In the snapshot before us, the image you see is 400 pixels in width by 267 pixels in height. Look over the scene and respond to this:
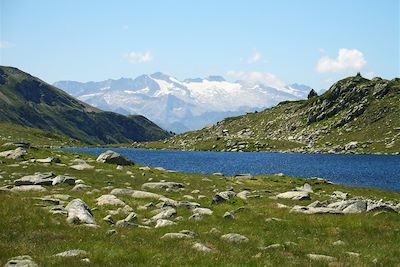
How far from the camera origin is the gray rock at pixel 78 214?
22.9 meters

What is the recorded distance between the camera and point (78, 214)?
78.1ft

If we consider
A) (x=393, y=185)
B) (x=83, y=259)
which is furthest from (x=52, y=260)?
(x=393, y=185)

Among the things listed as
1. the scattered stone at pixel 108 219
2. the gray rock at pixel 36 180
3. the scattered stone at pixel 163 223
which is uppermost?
the gray rock at pixel 36 180

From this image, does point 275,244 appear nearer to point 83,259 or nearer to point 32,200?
point 83,259

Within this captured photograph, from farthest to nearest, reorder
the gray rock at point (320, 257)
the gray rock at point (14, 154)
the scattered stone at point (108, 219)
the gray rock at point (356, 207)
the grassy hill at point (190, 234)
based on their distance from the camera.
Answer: the gray rock at point (14, 154)
the gray rock at point (356, 207)
the scattered stone at point (108, 219)
the gray rock at point (320, 257)
the grassy hill at point (190, 234)

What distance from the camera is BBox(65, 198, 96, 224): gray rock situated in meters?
22.9

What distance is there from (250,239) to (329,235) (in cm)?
549

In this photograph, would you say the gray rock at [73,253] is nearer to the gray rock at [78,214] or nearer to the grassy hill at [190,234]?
the grassy hill at [190,234]

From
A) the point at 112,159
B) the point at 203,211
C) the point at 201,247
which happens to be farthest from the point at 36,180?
the point at 112,159

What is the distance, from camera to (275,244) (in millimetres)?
20203

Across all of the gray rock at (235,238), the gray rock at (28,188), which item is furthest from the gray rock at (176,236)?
the gray rock at (28,188)

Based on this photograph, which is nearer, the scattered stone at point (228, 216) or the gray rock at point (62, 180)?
the scattered stone at point (228, 216)

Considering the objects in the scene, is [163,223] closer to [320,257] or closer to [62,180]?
[320,257]

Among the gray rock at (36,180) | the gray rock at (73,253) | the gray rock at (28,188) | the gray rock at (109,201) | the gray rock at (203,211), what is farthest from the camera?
the gray rock at (36,180)
